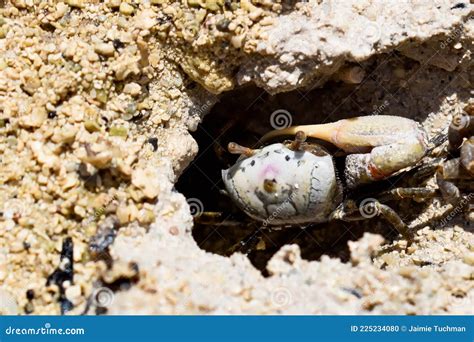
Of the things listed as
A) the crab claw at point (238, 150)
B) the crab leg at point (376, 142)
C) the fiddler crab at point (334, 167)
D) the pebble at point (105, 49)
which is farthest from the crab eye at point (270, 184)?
the pebble at point (105, 49)

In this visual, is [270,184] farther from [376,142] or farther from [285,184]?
[376,142]

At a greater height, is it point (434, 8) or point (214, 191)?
point (434, 8)

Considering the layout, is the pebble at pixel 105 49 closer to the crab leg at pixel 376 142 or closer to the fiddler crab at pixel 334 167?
the fiddler crab at pixel 334 167

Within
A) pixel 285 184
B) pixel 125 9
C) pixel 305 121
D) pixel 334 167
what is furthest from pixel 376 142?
pixel 125 9

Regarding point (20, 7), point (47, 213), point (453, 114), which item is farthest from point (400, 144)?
point (20, 7)

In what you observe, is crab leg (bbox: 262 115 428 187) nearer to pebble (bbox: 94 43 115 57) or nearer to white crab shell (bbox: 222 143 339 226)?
white crab shell (bbox: 222 143 339 226)

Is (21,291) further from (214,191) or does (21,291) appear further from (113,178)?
(214,191)

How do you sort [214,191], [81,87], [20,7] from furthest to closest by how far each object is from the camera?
[214,191]
[20,7]
[81,87]

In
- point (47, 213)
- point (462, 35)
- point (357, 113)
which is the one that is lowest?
point (47, 213)
